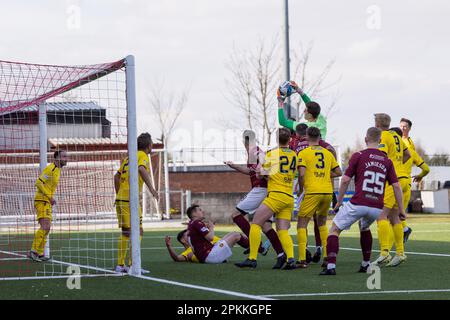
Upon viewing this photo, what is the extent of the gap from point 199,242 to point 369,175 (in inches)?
133

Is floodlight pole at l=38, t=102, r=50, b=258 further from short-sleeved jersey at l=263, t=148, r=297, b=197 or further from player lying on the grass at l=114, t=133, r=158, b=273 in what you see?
short-sleeved jersey at l=263, t=148, r=297, b=197

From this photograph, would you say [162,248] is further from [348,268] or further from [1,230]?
[1,230]

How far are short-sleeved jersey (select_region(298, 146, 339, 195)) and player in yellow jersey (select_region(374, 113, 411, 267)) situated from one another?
1037 millimetres

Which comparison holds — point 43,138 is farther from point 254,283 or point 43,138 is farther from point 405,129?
point 254,283

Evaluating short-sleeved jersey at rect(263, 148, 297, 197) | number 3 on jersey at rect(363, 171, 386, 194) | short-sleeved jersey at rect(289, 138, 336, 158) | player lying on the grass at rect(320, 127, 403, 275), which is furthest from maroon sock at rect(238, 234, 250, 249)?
number 3 on jersey at rect(363, 171, 386, 194)

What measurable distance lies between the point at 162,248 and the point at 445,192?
29.5 meters

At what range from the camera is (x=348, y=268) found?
1208cm

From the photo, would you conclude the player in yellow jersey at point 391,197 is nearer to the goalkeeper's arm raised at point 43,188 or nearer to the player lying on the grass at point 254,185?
the player lying on the grass at point 254,185

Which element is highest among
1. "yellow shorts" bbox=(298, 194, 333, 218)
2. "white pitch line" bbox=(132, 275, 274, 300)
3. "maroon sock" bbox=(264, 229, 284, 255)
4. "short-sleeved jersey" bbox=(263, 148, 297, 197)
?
"short-sleeved jersey" bbox=(263, 148, 297, 197)

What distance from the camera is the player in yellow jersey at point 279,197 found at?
11.9 m

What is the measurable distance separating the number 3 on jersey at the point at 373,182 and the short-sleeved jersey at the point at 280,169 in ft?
4.46

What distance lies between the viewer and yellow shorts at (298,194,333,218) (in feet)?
39.4

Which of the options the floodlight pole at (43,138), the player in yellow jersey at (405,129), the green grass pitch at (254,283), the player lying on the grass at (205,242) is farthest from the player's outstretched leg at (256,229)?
the floodlight pole at (43,138)
